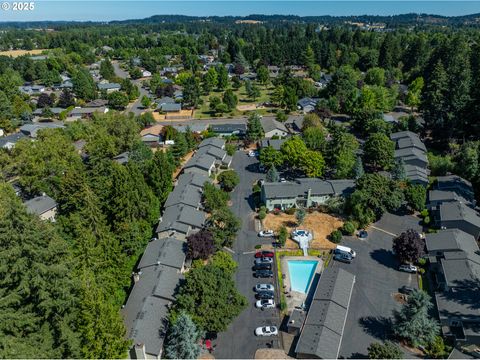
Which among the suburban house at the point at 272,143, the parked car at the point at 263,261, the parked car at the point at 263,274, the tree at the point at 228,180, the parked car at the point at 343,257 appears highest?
the suburban house at the point at 272,143

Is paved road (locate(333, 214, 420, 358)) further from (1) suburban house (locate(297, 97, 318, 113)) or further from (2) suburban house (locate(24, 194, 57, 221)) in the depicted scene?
(1) suburban house (locate(297, 97, 318, 113))

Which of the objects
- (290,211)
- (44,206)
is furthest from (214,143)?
(44,206)

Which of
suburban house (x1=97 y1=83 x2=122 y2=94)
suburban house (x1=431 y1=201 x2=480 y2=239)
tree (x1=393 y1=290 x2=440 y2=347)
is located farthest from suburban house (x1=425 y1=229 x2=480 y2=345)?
suburban house (x1=97 y1=83 x2=122 y2=94)

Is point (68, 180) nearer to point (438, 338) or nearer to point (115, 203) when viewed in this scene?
point (115, 203)

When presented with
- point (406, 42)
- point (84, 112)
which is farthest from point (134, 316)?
point (406, 42)

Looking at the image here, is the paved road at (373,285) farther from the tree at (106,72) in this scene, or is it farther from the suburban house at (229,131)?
the tree at (106,72)

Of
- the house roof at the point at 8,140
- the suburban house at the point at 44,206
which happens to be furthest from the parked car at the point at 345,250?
the house roof at the point at 8,140

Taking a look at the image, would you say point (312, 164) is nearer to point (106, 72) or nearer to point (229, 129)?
point (229, 129)
